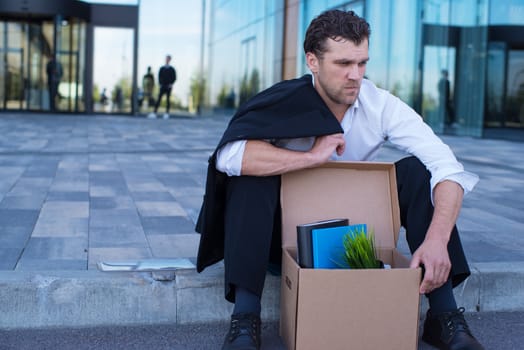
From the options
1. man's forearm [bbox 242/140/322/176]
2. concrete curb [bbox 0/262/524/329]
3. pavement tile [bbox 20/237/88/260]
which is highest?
man's forearm [bbox 242/140/322/176]

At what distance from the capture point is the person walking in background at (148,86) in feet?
76.7

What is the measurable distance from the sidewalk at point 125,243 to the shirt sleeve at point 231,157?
2.04ft

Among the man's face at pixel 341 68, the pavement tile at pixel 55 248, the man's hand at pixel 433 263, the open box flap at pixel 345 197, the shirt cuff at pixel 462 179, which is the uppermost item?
the man's face at pixel 341 68

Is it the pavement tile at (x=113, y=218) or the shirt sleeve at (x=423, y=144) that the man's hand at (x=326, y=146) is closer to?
the shirt sleeve at (x=423, y=144)

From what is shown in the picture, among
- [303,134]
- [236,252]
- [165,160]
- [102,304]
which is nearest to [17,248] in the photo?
[102,304]

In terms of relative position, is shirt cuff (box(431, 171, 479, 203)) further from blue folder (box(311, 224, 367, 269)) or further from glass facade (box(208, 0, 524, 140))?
glass facade (box(208, 0, 524, 140))

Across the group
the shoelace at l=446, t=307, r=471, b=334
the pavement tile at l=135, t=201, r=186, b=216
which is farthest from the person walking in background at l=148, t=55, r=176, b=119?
the shoelace at l=446, t=307, r=471, b=334

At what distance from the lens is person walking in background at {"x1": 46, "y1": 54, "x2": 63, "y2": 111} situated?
22.1 meters

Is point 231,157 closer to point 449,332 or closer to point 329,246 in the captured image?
point 329,246

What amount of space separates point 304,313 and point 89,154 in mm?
6764

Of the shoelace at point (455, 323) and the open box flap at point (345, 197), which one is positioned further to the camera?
the open box flap at point (345, 197)

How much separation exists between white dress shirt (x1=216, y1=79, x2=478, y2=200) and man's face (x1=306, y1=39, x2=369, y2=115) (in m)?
0.14

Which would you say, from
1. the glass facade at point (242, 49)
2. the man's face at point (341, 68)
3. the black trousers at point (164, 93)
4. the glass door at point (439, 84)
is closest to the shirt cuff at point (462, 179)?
the man's face at point (341, 68)

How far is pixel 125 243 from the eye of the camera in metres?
3.70
